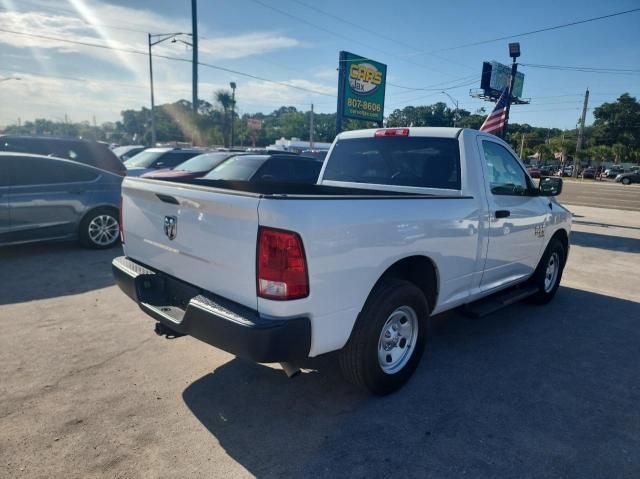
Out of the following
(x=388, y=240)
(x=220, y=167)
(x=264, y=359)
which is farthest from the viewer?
(x=220, y=167)

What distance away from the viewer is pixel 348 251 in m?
2.44

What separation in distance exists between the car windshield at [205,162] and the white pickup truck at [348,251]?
253 inches

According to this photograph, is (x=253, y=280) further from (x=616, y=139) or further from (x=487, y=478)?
(x=616, y=139)

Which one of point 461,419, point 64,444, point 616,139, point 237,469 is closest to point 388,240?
point 461,419

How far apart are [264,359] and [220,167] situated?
7793 mm

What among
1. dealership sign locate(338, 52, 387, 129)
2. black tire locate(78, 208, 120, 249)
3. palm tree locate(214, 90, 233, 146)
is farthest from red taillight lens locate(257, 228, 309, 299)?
palm tree locate(214, 90, 233, 146)

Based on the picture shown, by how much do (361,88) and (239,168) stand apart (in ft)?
21.9

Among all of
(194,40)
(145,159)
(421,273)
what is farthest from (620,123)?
(421,273)

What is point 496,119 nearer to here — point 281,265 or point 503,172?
point 503,172

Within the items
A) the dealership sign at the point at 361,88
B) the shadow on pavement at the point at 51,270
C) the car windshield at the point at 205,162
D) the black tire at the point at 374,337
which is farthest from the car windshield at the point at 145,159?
the black tire at the point at 374,337

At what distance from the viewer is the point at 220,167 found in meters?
9.45

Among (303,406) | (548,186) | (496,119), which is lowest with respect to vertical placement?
(303,406)

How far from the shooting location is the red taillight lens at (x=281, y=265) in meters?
2.19

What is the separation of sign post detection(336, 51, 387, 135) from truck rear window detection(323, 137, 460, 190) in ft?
28.1
